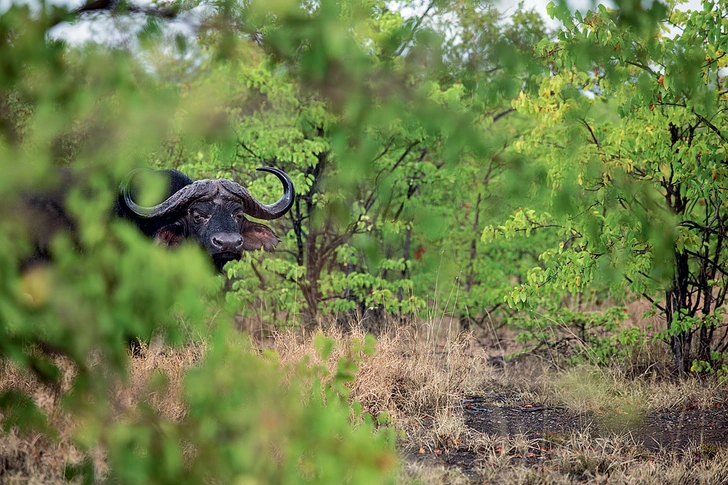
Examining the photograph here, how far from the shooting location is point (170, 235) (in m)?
6.71

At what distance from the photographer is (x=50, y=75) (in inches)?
85.4

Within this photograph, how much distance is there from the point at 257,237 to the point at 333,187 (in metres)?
1.70

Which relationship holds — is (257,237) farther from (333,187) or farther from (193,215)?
(333,187)

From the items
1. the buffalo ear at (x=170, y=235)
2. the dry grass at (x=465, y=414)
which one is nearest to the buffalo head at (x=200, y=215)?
the buffalo ear at (x=170, y=235)

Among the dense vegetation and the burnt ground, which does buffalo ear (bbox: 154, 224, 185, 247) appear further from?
the burnt ground

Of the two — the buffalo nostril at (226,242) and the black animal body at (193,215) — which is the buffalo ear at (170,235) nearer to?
the black animal body at (193,215)

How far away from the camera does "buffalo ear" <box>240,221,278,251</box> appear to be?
7.30 meters

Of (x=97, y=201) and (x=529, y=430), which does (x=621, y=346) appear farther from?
(x=97, y=201)

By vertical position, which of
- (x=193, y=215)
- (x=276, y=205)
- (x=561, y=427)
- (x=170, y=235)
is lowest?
(x=170, y=235)

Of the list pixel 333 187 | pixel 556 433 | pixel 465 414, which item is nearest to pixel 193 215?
pixel 333 187

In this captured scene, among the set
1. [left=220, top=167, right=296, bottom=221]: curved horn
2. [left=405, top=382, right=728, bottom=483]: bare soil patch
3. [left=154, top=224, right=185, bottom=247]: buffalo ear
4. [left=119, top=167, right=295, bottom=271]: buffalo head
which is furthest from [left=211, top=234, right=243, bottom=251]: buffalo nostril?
[left=405, top=382, right=728, bottom=483]: bare soil patch

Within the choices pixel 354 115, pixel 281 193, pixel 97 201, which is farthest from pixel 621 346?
pixel 97 201

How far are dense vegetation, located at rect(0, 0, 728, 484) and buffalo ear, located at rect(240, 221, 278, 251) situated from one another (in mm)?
532

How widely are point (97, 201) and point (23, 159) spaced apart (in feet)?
1.00
